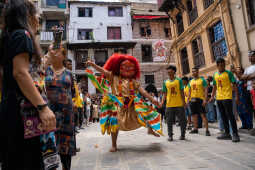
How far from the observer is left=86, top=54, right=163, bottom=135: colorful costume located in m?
3.92

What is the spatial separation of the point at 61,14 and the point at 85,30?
378cm

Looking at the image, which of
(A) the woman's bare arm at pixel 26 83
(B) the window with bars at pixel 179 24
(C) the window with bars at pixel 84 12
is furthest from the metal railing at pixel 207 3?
(C) the window with bars at pixel 84 12

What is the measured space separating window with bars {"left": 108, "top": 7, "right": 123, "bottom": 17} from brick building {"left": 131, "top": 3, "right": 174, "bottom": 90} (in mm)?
1777

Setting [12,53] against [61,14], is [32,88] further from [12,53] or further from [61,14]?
[61,14]

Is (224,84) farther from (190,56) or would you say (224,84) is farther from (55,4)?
(55,4)

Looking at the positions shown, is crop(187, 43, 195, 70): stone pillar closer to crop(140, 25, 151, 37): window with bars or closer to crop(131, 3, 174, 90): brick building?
crop(131, 3, 174, 90): brick building

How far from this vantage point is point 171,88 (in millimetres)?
5199

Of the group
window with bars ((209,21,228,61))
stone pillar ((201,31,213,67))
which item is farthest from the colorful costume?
stone pillar ((201,31,213,67))

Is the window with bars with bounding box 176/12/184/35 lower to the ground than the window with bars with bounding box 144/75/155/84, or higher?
higher

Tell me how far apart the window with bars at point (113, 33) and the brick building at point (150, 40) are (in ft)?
6.85

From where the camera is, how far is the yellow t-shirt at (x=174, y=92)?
505cm

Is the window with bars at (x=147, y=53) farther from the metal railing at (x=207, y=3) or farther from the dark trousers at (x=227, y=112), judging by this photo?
the dark trousers at (x=227, y=112)

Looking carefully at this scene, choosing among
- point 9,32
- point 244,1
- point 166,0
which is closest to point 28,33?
point 9,32

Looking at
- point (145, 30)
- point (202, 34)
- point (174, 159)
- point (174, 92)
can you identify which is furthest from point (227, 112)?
point (145, 30)
